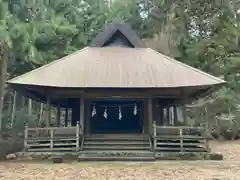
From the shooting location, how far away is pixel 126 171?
11.8m

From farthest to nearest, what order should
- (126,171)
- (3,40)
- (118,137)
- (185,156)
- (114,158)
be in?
(3,40) < (118,137) < (185,156) < (114,158) < (126,171)

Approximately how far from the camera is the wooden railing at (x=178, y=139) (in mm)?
15547

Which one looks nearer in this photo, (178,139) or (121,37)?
(178,139)

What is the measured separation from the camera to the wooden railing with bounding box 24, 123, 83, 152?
15586 millimetres

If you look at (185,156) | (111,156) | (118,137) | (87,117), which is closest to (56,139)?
(87,117)

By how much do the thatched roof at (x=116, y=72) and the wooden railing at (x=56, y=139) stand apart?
177 centimetres

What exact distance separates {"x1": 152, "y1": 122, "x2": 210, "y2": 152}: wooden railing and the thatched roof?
177 centimetres

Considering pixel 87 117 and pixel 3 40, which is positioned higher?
pixel 3 40

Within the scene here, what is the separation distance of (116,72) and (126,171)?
6.15 meters

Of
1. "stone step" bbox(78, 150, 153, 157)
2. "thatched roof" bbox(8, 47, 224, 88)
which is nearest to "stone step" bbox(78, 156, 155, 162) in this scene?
"stone step" bbox(78, 150, 153, 157)

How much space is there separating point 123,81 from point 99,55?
133 inches

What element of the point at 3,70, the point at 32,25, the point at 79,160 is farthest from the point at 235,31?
the point at 79,160

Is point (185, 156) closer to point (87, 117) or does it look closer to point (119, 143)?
point (119, 143)

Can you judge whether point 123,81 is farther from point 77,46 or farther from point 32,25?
point 77,46
